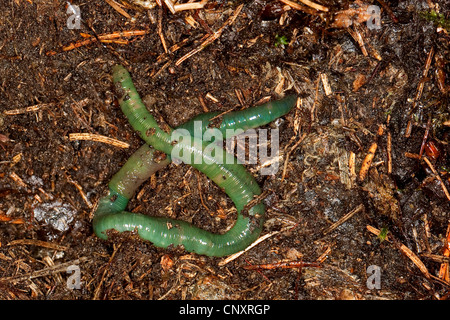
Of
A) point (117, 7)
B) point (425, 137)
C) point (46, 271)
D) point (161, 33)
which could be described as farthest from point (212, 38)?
point (46, 271)

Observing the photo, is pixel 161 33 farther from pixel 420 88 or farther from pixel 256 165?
pixel 420 88

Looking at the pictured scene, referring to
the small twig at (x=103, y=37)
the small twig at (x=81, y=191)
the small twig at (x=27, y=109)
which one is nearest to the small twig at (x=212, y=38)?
the small twig at (x=103, y=37)

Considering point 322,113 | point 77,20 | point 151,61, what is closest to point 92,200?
point 151,61

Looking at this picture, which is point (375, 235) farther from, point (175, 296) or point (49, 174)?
point (49, 174)

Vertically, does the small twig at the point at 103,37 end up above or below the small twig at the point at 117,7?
below

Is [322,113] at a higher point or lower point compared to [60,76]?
lower

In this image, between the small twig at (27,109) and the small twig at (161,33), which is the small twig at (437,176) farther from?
the small twig at (27,109)

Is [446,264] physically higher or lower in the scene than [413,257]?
lower
